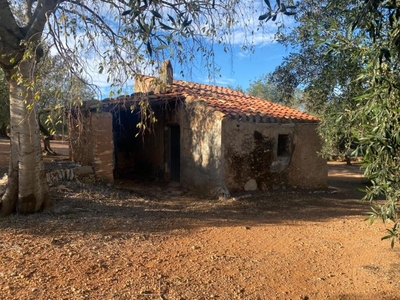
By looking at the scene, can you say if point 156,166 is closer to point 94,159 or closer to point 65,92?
point 94,159

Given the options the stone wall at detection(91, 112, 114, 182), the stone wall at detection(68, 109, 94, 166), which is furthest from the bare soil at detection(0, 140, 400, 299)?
the stone wall at detection(68, 109, 94, 166)

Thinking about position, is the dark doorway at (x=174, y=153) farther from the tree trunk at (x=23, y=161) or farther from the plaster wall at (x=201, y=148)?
the tree trunk at (x=23, y=161)

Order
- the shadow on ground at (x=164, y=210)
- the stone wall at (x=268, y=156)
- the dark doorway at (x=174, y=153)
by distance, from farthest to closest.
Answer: the dark doorway at (x=174, y=153) → the stone wall at (x=268, y=156) → the shadow on ground at (x=164, y=210)

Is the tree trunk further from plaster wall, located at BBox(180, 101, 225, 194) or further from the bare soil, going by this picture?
plaster wall, located at BBox(180, 101, 225, 194)

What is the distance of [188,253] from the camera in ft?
15.6

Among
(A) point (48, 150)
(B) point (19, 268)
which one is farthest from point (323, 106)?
(A) point (48, 150)

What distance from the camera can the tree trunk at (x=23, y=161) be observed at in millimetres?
5789

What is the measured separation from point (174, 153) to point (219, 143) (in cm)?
334

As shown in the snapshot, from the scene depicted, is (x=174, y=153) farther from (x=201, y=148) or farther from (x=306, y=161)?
(x=306, y=161)

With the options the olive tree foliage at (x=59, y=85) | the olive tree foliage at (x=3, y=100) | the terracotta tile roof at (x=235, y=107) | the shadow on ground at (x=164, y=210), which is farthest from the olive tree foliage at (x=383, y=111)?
the olive tree foliage at (x=3, y=100)

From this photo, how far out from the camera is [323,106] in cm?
776

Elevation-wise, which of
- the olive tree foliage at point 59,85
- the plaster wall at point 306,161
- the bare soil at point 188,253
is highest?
the olive tree foliage at point 59,85

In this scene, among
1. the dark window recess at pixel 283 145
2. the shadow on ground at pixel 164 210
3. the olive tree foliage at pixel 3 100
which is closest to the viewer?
the shadow on ground at pixel 164 210

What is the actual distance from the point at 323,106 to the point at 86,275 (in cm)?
627
